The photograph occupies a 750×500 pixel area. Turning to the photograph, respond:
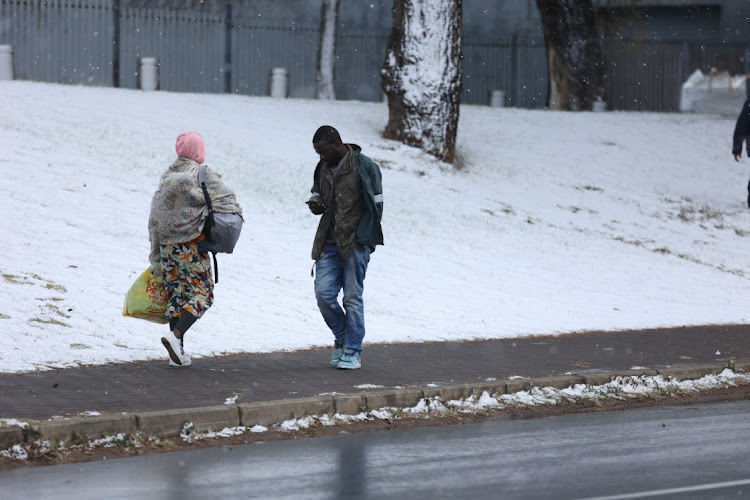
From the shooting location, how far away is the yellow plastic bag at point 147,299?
944cm

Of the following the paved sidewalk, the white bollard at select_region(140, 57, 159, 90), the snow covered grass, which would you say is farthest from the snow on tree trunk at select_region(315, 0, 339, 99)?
the snow covered grass

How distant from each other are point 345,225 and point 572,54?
20.9m

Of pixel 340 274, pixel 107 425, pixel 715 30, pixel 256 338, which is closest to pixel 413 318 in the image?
pixel 256 338

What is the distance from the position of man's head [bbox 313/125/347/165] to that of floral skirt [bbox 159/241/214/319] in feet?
4.00

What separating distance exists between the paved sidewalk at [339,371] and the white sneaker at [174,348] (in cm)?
9

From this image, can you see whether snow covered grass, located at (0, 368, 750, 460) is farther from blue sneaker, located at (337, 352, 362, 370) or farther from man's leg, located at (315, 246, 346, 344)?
man's leg, located at (315, 246, 346, 344)

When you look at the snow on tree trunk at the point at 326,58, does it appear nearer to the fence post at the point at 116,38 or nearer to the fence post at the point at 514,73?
the fence post at the point at 514,73

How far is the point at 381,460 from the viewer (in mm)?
6887

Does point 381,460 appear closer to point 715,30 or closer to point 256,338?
point 256,338

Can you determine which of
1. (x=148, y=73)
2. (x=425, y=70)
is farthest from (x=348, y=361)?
(x=148, y=73)

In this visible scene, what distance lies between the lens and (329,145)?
9.47 metres

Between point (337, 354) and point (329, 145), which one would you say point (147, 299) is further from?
point (329, 145)

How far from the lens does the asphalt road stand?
6.05 meters

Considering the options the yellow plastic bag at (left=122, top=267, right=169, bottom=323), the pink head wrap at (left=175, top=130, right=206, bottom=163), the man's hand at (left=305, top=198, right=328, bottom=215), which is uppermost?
the pink head wrap at (left=175, top=130, right=206, bottom=163)
